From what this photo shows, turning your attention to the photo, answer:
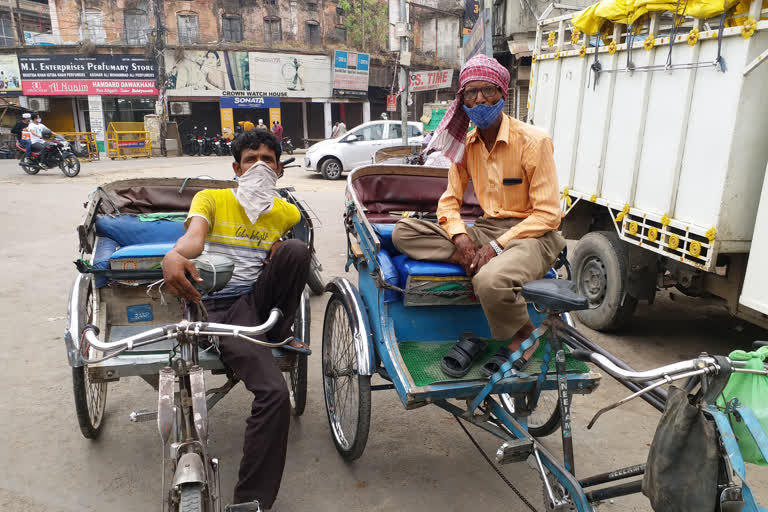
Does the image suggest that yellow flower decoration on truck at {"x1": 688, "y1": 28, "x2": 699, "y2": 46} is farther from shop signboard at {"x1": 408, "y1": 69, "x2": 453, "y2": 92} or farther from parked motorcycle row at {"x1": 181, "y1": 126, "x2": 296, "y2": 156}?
parked motorcycle row at {"x1": 181, "y1": 126, "x2": 296, "y2": 156}

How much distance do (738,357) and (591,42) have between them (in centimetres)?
413

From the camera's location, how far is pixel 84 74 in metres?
24.9

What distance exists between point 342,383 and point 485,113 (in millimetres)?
1677

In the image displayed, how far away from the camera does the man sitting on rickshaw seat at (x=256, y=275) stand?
2301 millimetres

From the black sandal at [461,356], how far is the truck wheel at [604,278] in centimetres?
241

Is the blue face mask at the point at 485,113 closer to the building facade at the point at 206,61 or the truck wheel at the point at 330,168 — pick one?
the truck wheel at the point at 330,168

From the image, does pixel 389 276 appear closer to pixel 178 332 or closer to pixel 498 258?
pixel 498 258

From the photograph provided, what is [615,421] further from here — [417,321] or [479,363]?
[417,321]

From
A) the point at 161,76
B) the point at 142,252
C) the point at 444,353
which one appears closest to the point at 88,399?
the point at 142,252

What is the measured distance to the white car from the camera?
51.7 ft

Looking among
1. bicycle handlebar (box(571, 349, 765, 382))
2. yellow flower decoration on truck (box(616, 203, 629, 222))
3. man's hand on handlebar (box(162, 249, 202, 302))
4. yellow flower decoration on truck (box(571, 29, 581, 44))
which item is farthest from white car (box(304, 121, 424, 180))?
bicycle handlebar (box(571, 349, 765, 382))

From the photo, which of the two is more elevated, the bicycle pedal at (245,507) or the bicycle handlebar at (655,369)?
the bicycle handlebar at (655,369)

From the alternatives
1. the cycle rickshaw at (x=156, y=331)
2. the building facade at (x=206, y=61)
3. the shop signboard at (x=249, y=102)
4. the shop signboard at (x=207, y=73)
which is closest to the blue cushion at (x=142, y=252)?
the cycle rickshaw at (x=156, y=331)

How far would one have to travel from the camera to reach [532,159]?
2803 millimetres
